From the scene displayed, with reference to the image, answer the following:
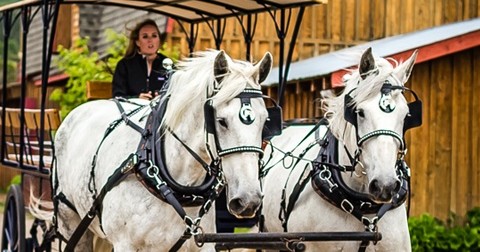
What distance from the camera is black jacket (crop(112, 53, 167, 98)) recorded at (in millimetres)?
8852

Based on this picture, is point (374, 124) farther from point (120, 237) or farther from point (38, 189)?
point (38, 189)

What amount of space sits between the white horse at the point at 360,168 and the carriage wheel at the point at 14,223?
8.62 feet

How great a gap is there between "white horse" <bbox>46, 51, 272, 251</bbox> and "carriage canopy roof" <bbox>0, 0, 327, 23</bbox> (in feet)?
6.21

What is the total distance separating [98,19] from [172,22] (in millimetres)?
4984

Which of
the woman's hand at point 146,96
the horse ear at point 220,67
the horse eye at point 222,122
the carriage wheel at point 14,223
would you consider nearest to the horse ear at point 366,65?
the horse ear at point 220,67

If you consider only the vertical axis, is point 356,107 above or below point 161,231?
above

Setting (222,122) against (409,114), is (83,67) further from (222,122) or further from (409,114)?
(222,122)

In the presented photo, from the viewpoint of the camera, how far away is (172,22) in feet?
54.3

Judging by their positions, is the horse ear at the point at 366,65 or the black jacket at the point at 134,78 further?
the black jacket at the point at 134,78

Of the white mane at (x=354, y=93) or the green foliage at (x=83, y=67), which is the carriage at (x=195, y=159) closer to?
the white mane at (x=354, y=93)

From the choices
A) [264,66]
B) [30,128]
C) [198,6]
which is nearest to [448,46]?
[198,6]

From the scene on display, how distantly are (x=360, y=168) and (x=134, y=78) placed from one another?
245 centimetres

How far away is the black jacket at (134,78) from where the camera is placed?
8.85m

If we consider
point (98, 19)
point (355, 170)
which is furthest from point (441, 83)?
point (98, 19)
